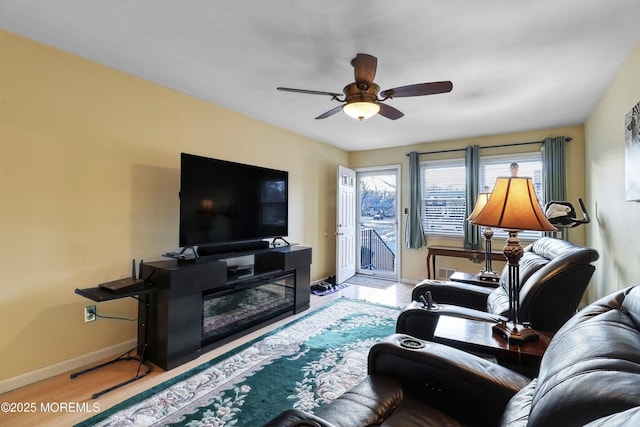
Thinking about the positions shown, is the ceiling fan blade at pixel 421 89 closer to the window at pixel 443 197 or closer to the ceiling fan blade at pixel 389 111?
the ceiling fan blade at pixel 389 111

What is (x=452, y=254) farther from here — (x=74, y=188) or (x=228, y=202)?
(x=74, y=188)

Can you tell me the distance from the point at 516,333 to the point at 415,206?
3572 millimetres

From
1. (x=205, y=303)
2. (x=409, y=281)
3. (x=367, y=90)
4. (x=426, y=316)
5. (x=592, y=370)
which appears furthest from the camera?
(x=409, y=281)

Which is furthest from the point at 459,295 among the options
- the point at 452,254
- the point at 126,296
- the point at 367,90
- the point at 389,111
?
the point at 126,296

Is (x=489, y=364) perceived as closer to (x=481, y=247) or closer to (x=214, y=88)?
(x=214, y=88)

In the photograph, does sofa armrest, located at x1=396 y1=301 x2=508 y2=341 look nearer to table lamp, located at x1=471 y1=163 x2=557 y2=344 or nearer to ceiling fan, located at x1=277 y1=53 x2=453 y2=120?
table lamp, located at x1=471 y1=163 x2=557 y2=344

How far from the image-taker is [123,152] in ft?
8.43

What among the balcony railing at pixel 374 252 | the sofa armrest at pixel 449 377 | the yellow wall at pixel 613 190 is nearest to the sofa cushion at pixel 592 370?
the sofa armrest at pixel 449 377

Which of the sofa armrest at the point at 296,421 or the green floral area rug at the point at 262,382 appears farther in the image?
the green floral area rug at the point at 262,382

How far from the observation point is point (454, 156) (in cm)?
470

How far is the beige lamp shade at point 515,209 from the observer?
142 cm

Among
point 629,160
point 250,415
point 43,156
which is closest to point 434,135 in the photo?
point 629,160

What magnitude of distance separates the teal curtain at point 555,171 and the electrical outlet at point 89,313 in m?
5.20

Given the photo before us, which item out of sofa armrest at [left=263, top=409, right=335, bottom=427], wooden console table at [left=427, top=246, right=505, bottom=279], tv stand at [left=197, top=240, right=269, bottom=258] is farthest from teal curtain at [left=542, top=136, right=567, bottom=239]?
sofa armrest at [left=263, top=409, right=335, bottom=427]
